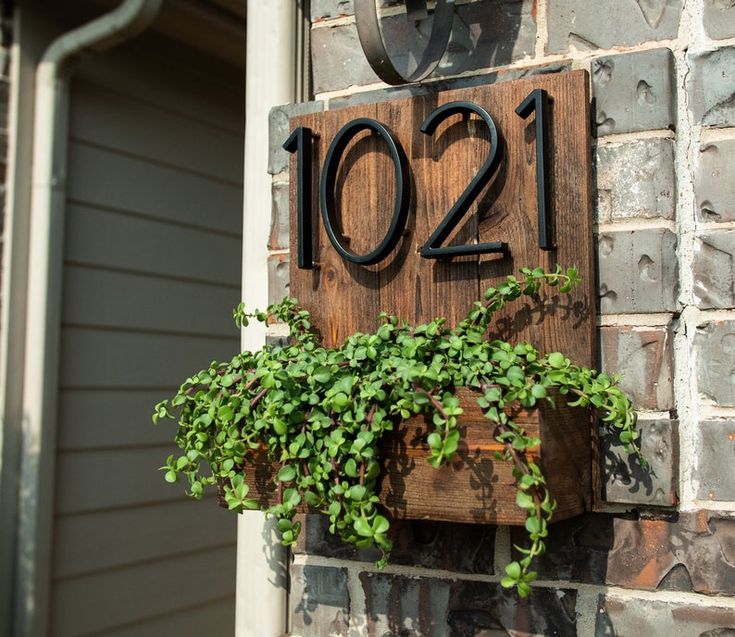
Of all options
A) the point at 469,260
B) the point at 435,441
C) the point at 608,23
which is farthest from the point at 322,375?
the point at 608,23

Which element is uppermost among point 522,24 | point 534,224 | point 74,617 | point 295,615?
point 522,24

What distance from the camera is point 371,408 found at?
1.29 meters

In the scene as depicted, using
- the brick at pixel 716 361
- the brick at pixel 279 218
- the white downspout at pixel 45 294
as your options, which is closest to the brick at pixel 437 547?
the brick at pixel 716 361

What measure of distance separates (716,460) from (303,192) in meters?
0.79

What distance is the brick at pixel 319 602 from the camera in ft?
5.18

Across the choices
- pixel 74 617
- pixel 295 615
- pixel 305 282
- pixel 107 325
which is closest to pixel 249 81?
pixel 305 282

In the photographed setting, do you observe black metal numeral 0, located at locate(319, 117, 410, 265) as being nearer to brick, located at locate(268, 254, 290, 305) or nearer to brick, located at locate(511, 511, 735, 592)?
brick, located at locate(268, 254, 290, 305)

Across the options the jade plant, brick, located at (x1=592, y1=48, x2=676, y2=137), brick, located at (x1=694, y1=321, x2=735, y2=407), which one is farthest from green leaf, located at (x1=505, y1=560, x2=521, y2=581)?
brick, located at (x1=592, y1=48, x2=676, y2=137)

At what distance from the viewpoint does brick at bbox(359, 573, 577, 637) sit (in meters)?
1.42

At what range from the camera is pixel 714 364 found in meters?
1.35

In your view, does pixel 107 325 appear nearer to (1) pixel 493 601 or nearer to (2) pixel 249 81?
(2) pixel 249 81

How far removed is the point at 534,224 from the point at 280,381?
18.1 inches

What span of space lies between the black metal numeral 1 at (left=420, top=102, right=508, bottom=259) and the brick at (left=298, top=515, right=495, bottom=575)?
443 mm

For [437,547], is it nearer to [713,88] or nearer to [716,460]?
[716,460]
